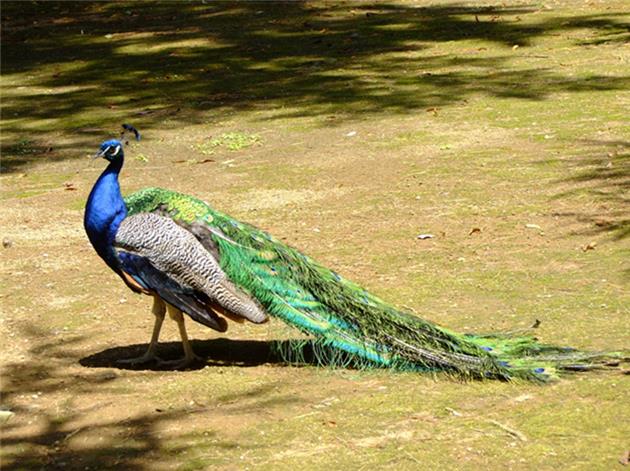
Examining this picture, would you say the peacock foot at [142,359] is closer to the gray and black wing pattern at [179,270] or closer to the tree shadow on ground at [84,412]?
the tree shadow on ground at [84,412]

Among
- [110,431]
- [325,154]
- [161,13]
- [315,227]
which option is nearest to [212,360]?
[110,431]

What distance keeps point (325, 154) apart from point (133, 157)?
161cm

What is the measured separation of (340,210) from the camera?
842 centimetres

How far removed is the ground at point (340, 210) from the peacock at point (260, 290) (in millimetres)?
126

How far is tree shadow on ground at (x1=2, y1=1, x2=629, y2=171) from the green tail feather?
497 centimetres

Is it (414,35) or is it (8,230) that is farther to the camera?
(414,35)

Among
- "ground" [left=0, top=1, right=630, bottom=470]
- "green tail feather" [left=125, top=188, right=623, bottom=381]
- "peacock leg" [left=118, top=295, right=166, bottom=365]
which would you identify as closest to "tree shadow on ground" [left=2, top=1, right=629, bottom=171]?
"ground" [left=0, top=1, right=630, bottom=470]

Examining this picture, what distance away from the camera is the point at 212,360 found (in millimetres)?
5996

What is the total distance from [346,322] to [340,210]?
2.88 m

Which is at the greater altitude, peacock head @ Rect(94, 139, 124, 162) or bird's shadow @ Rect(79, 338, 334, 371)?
peacock head @ Rect(94, 139, 124, 162)

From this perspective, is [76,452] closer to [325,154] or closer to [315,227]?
[315,227]

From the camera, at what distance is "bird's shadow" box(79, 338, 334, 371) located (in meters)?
5.82

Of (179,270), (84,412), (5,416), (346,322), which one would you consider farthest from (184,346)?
(5,416)

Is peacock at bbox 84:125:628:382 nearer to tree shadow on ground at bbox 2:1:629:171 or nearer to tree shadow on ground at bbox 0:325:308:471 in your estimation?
tree shadow on ground at bbox 0:325:308:471
